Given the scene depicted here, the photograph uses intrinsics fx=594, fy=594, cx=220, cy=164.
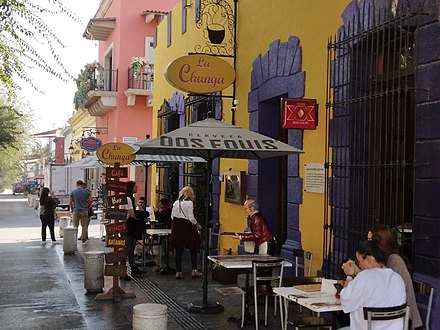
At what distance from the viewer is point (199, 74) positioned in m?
10.4

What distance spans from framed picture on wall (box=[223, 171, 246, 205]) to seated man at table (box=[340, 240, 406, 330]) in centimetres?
621

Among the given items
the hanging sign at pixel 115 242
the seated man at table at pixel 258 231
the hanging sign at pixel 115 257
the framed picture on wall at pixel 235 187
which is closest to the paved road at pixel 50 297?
the hanging sign at pixel 115 257

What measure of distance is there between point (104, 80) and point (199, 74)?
16.4 meters

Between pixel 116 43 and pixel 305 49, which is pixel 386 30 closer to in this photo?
pixel 305 49

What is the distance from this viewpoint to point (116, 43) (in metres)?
25.5

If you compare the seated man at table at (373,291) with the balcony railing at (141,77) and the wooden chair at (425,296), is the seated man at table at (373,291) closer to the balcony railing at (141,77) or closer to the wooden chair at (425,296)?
the wooden chair at (425,296)

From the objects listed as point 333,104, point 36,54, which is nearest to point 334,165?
point 333,104

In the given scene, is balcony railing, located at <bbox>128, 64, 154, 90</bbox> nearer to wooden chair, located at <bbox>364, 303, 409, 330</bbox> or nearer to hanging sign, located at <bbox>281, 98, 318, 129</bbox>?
hanging sign, located at <bbox>281, 98, 318, 129</bbox>

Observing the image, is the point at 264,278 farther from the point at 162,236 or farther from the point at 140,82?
the point at 140,82

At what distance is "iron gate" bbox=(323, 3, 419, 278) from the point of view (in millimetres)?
6508

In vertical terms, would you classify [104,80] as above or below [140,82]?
above

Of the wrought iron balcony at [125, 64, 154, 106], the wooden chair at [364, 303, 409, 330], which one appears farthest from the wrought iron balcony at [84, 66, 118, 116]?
the wooden chair at [364, 303, 409, 330]

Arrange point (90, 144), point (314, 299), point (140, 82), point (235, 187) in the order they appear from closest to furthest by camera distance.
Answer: point (314, 299) → point (235, 187) → point (90, 144) → point (140, 82)

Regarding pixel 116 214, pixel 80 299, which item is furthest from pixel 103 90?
pixel 80 299
